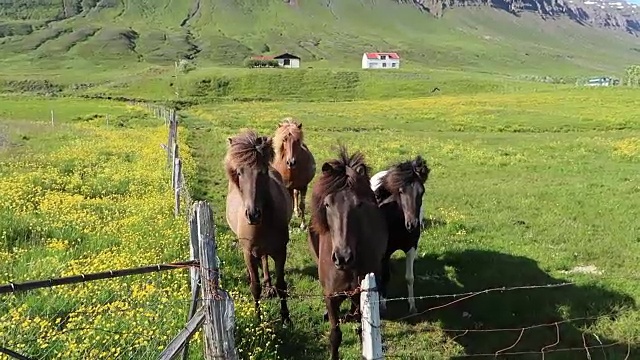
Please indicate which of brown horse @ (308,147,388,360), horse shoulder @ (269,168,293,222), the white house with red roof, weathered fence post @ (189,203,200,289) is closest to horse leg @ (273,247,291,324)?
horse shoulder @ (269,168,293,222)

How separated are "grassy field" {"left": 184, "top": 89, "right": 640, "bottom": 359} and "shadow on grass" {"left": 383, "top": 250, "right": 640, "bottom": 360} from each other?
0.02 m

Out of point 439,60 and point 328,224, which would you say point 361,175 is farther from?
point 439,60

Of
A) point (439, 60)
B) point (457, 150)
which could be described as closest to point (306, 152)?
point (457, 150)

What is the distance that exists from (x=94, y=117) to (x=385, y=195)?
41.7 meters

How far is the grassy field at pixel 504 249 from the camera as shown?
8.23 m

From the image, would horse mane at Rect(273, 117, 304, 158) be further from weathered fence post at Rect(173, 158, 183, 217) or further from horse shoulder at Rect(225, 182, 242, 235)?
horse shoulder at Rect(225, 182, 242, 235)

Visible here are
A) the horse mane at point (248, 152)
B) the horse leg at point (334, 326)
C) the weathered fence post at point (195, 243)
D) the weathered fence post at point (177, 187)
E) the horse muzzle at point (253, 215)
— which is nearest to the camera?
the weathered fence post at point (195, 243)

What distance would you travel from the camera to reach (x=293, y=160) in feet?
43.4

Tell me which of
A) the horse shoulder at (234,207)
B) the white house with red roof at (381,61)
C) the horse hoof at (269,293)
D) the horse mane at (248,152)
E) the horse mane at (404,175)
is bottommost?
the horse hoof at (269,293)

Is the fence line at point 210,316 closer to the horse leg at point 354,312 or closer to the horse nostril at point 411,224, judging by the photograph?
the horse leg at point 354,312

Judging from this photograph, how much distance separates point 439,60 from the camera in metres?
196

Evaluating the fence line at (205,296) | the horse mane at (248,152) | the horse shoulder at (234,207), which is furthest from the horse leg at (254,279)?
the fence line at (205,296)

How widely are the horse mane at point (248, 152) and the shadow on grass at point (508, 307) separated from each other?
324cm

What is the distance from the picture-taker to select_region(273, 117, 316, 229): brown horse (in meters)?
13.4
